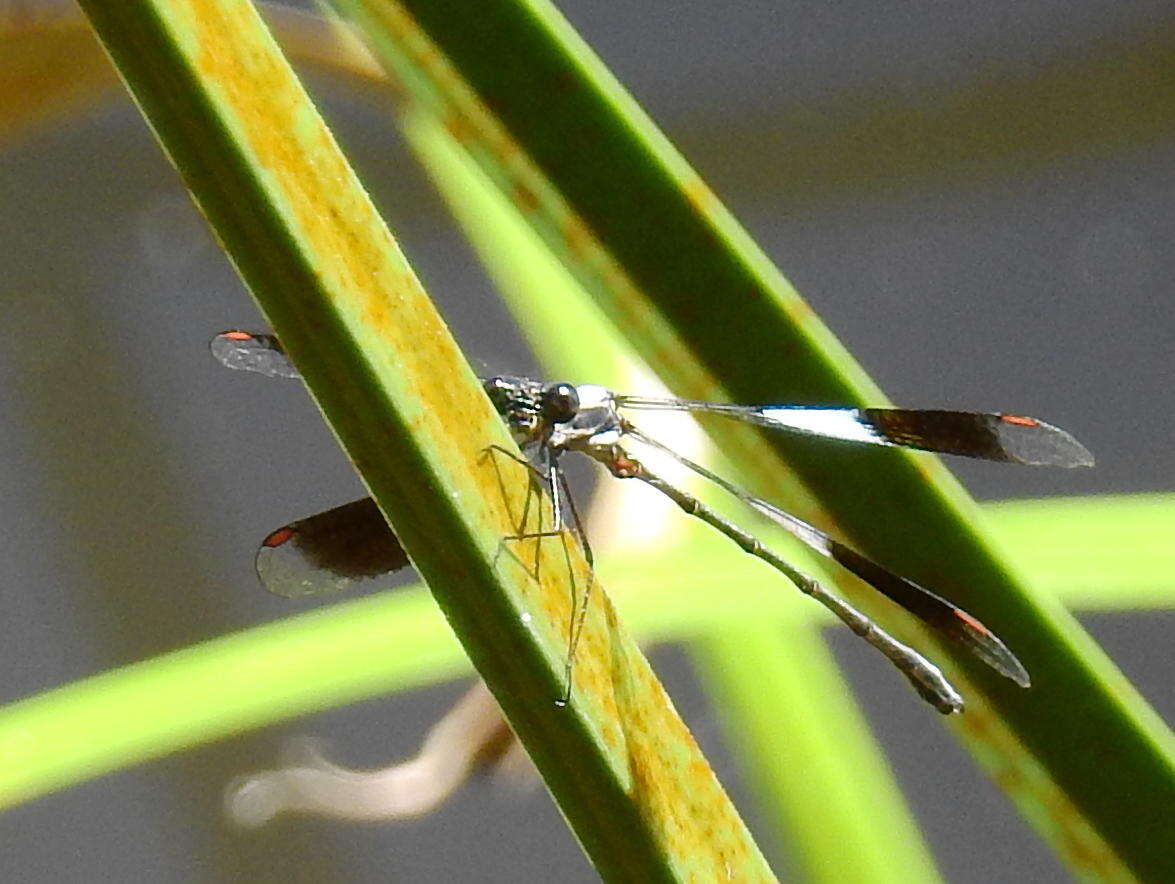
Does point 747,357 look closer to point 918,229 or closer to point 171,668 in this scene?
point 171,668

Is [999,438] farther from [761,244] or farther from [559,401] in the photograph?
[761,244]

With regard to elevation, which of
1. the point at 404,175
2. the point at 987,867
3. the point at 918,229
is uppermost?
the point at 404,175

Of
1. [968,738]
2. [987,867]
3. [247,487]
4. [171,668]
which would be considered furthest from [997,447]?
[247,487]

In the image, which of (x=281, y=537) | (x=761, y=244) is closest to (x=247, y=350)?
(x=281, y=537)

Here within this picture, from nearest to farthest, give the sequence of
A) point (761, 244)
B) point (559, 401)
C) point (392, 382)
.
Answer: point (392, 382), point (559, 401), point (761, 244)

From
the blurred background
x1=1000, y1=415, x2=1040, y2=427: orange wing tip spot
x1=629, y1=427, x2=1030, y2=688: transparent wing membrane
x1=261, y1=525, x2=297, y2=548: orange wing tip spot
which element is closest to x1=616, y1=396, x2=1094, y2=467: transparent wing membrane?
x1=1000, y1=415, x2=1040, y2=427: orange wing tip spot
